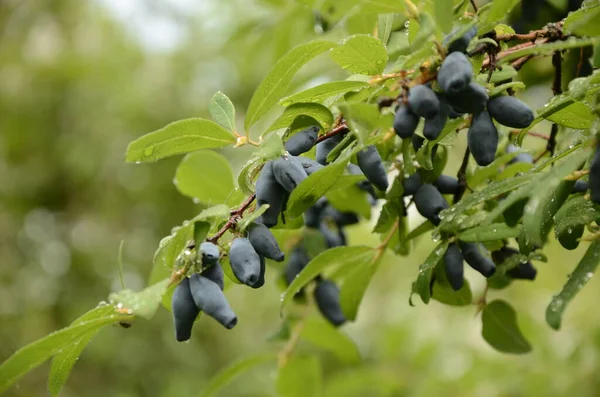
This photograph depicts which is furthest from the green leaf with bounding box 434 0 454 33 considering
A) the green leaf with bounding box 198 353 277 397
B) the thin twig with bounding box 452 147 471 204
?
the green leaf with bounding box 198 353 277 397

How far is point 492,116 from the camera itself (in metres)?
0.61

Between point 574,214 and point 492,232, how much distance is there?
8cm

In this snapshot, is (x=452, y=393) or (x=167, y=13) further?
(x=167, y=13)

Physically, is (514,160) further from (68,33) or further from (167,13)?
(68,33)

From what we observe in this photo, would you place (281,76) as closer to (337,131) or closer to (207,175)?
(337,131)

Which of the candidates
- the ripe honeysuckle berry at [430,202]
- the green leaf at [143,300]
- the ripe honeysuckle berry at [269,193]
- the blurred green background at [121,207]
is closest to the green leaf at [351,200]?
the ripe honeysuckle berry at [430,202]

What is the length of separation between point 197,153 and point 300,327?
0.45 metres

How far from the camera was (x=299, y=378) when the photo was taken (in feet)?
4.36

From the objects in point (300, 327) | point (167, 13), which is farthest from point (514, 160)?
point (167, 13)

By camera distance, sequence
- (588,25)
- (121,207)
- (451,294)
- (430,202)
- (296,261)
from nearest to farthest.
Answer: (588,25)
(430,202)
(451,294)
(296,261)
(121,207)

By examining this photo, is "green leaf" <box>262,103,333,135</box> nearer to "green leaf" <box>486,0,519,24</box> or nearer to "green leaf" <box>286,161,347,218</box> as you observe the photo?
"green leaf" <box>286,161,347,218</box>

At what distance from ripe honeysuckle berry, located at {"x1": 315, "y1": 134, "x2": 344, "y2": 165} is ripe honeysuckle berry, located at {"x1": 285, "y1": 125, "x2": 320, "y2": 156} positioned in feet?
0.07

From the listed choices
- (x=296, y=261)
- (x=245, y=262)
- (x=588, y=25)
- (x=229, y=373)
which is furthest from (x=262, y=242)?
(x=229, y=373)

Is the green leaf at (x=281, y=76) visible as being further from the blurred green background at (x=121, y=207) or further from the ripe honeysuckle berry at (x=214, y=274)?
the blurred green background at (x=121, y=207)
